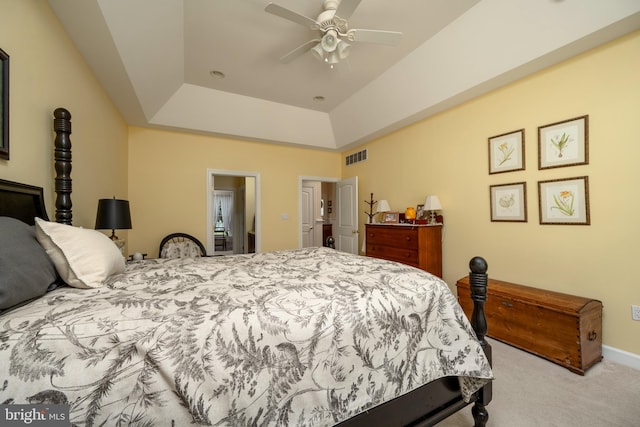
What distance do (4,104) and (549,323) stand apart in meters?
4.00

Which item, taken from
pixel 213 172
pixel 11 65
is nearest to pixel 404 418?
pixel 11 65

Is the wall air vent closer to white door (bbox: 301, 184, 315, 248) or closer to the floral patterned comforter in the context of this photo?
white door (bbox: 301, 184, 315, 248)

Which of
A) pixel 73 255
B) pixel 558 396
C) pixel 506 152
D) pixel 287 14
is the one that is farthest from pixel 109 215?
pixel 506 152

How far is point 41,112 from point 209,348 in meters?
2.05

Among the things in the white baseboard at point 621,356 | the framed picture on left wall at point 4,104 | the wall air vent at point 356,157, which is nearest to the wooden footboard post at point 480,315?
the white baseboard at point 621,356

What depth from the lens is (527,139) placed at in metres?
2.58

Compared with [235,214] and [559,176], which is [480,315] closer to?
[559,176]

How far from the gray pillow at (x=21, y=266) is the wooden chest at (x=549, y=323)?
3.24m

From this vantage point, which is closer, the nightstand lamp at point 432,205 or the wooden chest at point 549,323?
the wooden chest at point 549,323

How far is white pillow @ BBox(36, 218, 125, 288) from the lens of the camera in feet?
3.55

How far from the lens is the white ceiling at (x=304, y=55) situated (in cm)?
199

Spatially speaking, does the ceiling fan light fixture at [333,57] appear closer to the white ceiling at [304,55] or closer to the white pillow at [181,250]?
the white ceiling at [304,55]

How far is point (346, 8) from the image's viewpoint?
191 cm

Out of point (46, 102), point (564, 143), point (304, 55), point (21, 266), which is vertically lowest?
point (21, 266)
